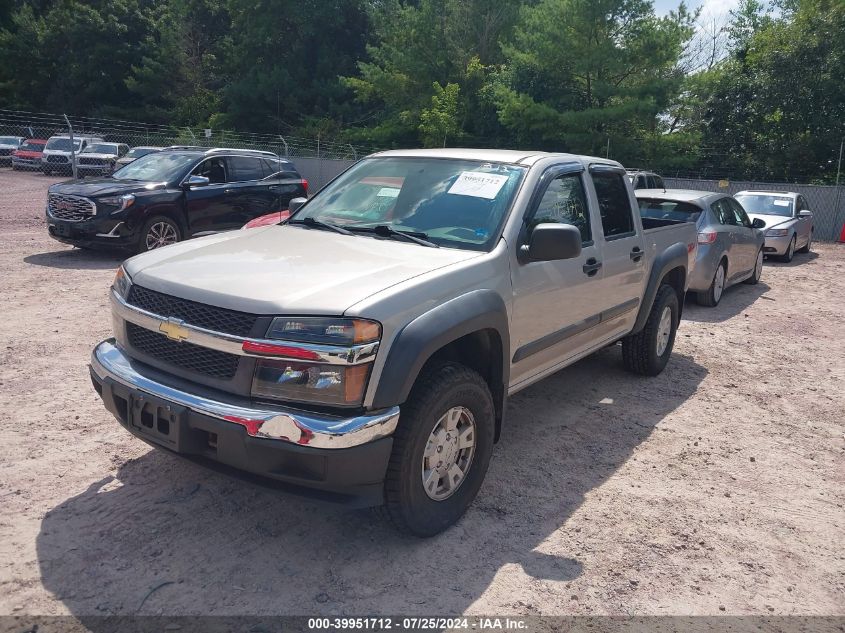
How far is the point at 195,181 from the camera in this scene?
10.8 m

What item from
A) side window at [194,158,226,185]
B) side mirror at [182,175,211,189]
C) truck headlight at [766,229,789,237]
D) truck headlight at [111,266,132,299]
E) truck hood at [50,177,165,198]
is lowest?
truck headlight at [766,229,789,237]

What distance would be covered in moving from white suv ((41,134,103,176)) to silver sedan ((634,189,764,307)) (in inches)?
931

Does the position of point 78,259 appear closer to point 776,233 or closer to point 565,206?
point 565,206

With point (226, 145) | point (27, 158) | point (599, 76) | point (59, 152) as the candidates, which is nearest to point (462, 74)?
point (599, 76)

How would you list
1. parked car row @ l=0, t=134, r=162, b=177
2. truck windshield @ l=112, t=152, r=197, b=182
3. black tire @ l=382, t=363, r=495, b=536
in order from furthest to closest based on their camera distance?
parked car row @ l=0, t=134, r=162, b=177
truck windshield @ l=112, t=152, r=197, b=182
black tire @ l=382, t=363, r=495, b=536

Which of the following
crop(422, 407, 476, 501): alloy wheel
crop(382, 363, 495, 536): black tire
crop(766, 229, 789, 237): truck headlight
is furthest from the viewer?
crop(766, 229, 789, 237): truck headlight

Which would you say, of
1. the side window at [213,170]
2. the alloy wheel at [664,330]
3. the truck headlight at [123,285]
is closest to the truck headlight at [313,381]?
the truck headlight at [123,285]

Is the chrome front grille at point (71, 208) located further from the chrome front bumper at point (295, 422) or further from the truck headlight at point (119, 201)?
the chrome front bumper at point (295, 422)

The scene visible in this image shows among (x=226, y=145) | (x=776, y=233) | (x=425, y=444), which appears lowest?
(x=425, y=444)

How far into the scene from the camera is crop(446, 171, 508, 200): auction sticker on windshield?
418 cm

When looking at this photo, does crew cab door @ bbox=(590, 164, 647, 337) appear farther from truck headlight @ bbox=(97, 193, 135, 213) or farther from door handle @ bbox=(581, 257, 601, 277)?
truck headlight @ bbox=(97, 193, 135, 213)

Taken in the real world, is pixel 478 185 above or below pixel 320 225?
above

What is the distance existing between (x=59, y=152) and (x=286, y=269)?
90.4 ft

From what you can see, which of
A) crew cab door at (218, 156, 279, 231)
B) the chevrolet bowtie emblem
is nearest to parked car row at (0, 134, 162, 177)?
crew cab door at (218, 156, 279, 231)
